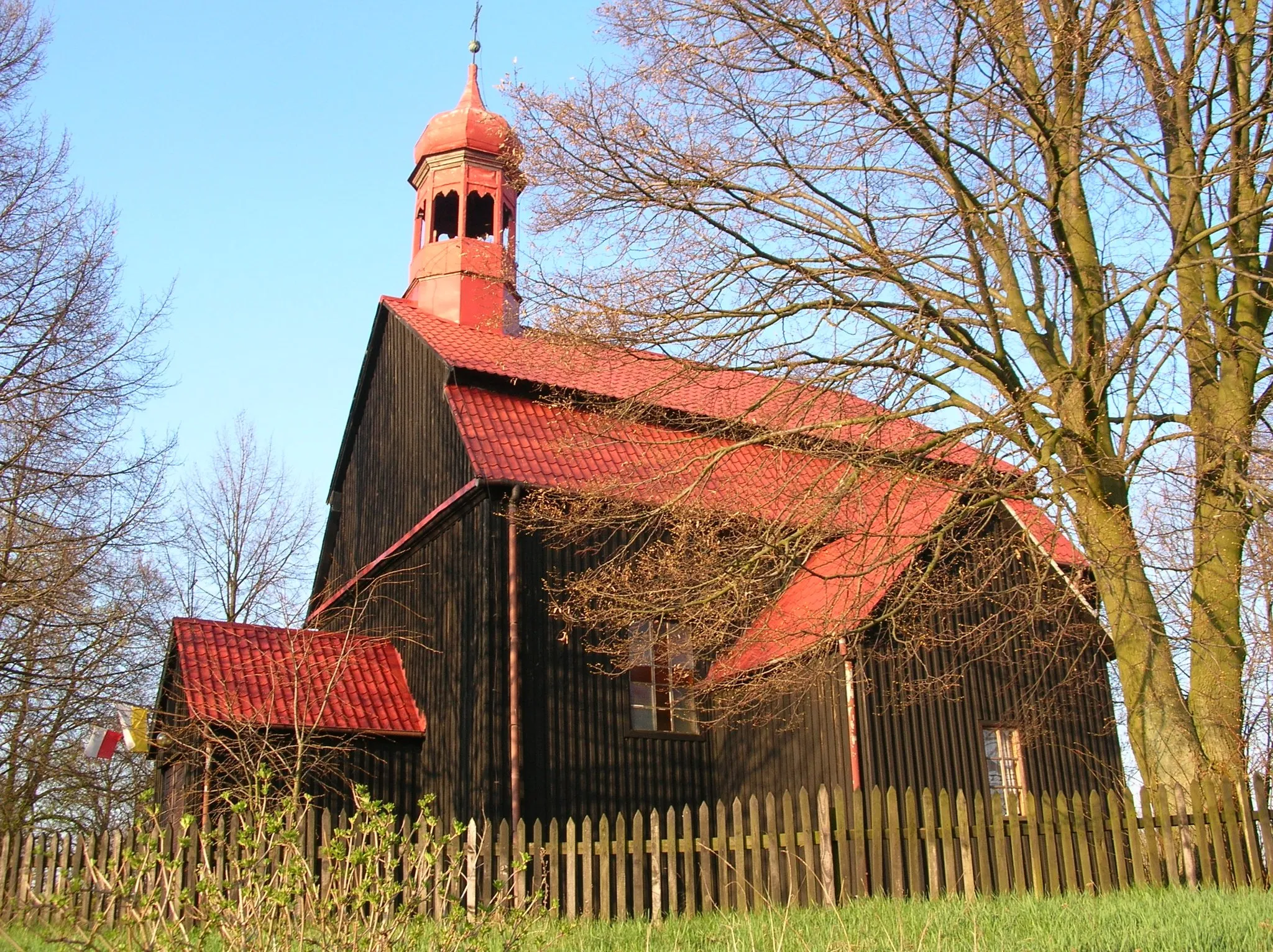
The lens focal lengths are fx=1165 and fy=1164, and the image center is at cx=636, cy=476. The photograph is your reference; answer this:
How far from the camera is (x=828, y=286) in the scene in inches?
400

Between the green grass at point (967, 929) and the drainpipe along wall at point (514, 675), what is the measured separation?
3.61 metres

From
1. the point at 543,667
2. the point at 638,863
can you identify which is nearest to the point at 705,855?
the point at 638,863

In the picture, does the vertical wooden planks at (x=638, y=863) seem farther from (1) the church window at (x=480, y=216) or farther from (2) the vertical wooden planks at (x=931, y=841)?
(1) the church window at (x=480, y=216)

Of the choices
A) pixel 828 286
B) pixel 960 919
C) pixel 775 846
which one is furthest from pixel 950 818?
pixel 828 286

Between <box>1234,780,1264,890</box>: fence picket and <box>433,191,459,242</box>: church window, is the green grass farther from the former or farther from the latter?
<box>433,191,459,242</box>: church window

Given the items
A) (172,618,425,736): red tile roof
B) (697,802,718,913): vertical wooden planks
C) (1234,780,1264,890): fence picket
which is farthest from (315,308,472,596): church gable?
(1234,780,1264,890): fence picket

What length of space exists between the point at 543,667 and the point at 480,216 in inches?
351

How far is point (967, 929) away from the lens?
22.3 ft

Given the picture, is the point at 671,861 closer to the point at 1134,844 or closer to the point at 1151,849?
the point at 1134,844

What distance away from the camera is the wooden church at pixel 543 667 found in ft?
40.5

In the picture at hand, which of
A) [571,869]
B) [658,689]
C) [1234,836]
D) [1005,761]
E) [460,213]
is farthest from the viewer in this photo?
[460,213]

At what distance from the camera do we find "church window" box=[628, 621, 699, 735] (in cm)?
1372

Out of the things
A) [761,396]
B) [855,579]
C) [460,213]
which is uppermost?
[460,213]

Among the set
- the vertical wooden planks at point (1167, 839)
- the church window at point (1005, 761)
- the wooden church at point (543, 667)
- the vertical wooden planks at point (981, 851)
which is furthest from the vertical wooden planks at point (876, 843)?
the church window at point (1005, 761)
